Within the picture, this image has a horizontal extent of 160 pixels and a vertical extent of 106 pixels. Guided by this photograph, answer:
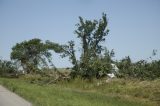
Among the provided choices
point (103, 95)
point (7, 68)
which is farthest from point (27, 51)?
point (103, 95)

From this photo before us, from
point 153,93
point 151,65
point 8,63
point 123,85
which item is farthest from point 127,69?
point 8,63

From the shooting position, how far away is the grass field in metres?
18.0

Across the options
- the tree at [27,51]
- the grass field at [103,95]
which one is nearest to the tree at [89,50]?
the grass field at [103,95]

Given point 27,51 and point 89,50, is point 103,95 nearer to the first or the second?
point 89,50

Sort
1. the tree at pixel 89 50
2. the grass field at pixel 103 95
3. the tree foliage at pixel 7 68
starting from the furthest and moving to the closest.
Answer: the tree foliage at pixel 7 68
the tree at pixel 89 50
the grass field at pixel 103 95

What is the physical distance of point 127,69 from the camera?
103 feet

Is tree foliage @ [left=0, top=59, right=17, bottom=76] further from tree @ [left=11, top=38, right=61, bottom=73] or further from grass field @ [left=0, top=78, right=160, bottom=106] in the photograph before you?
grass field @ [left=0, top=78, right=160, bottom=106]

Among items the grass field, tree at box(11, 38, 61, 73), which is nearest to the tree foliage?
tree at box(11, 38, 61, 73)

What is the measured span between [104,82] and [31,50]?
43.5 meters

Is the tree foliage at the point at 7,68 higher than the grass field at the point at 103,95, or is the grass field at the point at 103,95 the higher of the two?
the tree foliage at the point at 7,68

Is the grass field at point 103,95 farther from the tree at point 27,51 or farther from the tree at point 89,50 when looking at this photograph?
the tree at point 27,51

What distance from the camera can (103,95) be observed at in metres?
23.3

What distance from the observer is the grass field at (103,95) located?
1800 cm

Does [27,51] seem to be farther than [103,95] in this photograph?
Yes
